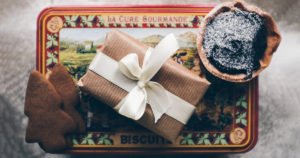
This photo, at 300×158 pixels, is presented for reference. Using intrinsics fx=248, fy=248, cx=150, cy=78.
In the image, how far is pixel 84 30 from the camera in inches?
31.3

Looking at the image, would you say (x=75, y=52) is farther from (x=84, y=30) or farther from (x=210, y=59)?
(x=210, y=59)

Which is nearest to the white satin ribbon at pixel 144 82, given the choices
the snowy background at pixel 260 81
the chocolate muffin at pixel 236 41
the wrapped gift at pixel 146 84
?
the wrapped gift at pixel 146 84

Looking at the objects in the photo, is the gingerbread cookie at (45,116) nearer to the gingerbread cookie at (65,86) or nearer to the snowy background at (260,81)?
the gingerbread cookie at (65,86)

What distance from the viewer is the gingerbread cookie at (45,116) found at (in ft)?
2.35

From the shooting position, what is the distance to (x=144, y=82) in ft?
2.20

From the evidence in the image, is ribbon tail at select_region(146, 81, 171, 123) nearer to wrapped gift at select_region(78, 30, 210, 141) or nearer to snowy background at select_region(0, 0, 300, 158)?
wrapped gift at select_region(78, 30, 210, 141)

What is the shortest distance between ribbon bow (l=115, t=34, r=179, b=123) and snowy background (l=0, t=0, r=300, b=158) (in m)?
0.39

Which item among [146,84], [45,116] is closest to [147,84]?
[146,84]

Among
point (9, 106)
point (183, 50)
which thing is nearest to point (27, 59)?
point (9, 106)

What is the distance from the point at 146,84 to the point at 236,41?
27 centimetres

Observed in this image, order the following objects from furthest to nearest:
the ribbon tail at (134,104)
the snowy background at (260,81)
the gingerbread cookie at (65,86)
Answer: the snowy background at (260,81), the gingerbread cookie at (65,86), the ribbon tail at (134,104)

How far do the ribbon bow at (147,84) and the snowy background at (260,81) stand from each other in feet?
1.26

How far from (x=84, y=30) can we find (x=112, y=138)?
357 millimetres

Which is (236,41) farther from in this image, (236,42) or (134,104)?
(134,104)
